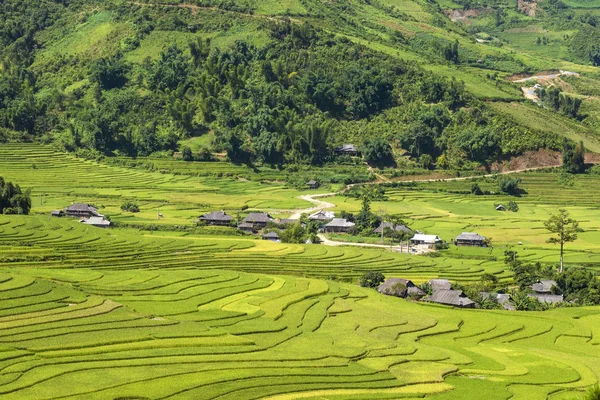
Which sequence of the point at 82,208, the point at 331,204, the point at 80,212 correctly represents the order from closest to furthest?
the point at 80,212 < the point at 82,208 < the point at 331,204

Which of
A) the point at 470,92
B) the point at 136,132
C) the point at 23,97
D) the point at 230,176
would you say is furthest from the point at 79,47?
the point at 470,92

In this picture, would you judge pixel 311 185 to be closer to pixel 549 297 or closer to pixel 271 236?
pixel 271 236

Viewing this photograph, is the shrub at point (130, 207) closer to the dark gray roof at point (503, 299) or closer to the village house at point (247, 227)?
the village house at point (247, 227)

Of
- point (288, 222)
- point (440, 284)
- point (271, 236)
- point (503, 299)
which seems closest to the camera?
point (503, 299)

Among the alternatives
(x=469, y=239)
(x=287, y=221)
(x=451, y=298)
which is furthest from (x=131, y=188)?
(x=451, y=298)

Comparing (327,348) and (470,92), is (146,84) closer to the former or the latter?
(470,92)

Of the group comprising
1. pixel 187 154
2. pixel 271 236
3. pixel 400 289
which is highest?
pixel 187 154

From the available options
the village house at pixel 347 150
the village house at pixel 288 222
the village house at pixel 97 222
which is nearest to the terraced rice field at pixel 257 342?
the village house at pixel 97 222
